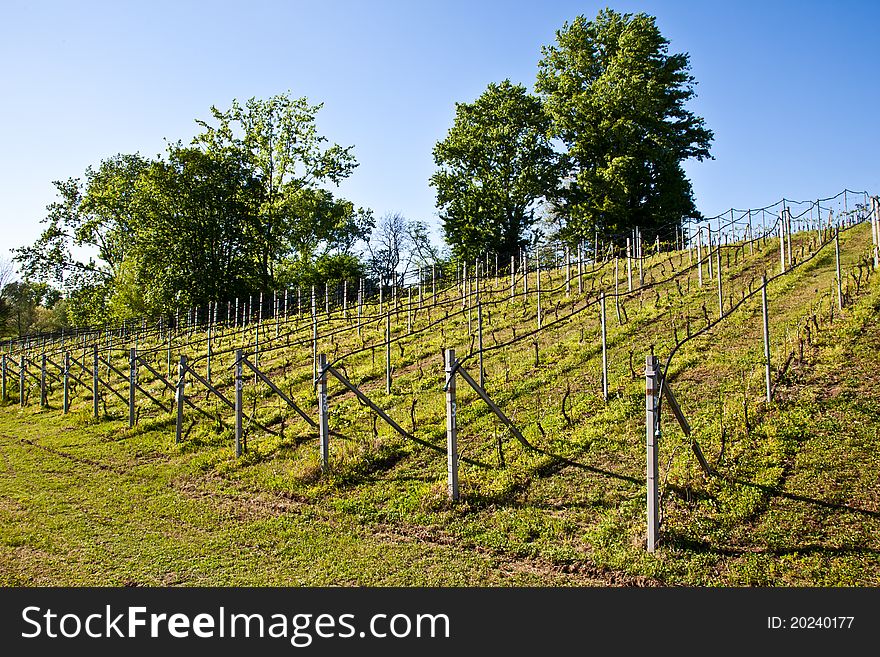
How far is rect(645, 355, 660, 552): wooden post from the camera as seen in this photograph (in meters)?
5.45

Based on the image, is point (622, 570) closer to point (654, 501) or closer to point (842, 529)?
point (654, 501)

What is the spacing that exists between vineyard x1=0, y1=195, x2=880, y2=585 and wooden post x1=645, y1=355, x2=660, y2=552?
0.02m

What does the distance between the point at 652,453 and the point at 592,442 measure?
8.27 feet

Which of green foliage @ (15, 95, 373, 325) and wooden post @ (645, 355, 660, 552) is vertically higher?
green foliage @ (15, 95, 373, 325)

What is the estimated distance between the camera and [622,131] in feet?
95.6

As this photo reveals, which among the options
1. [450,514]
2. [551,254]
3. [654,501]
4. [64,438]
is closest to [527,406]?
[450,514]

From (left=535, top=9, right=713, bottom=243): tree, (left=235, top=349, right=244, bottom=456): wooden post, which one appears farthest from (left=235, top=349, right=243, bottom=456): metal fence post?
(left=535, top=9, right=713, bottom=243): tree

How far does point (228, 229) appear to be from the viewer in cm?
3419

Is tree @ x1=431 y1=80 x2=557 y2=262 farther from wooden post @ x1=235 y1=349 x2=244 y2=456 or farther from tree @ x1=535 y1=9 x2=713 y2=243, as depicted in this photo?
wooden post @ x1=235 y1=349 x2=244 y2=456

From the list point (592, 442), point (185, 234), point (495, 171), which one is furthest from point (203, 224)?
point (592, 442)

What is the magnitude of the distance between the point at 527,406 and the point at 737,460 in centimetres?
377

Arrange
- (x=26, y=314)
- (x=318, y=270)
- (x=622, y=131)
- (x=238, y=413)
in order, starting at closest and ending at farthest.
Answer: (x=238, y=413)
(x=622, y=131)
(x=318, y=270)
(x=26, y=314)

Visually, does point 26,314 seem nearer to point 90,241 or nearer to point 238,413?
point 90,241

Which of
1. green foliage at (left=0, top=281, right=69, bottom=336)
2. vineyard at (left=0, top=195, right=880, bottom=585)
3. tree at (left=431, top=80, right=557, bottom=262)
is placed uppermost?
tree at (left=431, top=80, right=557, bottom=262)
